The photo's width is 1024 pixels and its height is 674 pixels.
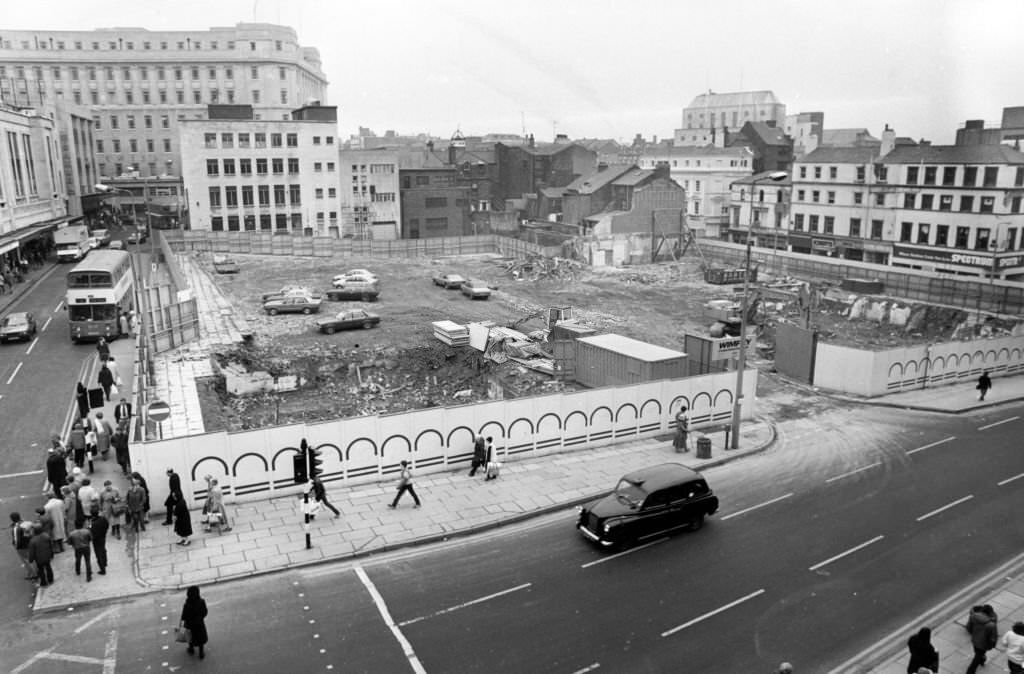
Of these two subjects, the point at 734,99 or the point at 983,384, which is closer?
the point at 983,384

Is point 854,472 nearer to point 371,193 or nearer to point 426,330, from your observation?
point 426,330

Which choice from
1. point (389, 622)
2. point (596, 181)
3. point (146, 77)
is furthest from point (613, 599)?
point (146, 77)

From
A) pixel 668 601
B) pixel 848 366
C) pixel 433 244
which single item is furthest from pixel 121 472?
pixel 433 244

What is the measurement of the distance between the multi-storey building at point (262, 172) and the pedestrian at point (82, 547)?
70448mm

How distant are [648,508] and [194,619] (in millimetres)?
9984

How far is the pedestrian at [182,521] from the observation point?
16.9 meters

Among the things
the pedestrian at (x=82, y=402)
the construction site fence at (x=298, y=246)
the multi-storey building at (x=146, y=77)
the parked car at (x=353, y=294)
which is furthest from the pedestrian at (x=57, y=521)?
the multi-storey building at (x=146, y=77)

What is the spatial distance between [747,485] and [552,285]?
41.0 m

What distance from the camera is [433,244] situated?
78562mm

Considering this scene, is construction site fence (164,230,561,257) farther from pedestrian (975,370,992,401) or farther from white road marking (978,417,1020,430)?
white road marking (978,417,1020,430)

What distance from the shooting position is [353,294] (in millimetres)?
51844

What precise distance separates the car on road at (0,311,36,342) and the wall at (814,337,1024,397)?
37989 millimetres

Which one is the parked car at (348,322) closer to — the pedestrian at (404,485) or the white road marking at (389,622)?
the pedestrian at (404,485)

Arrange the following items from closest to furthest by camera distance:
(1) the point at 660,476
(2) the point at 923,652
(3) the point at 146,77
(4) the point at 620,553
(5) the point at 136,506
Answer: (2) the point at 923,652, (4) the point at 620,553, (5) the point at 136,506, (1) the point at 660,476, (3) the point at 146,77
